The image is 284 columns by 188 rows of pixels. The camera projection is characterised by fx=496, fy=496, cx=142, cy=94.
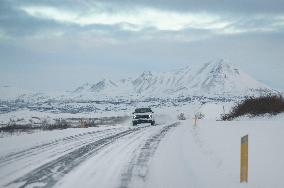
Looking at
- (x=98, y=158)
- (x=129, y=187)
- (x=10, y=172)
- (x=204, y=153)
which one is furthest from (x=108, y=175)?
(x=204, y=153)

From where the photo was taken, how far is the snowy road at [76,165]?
10227 mm

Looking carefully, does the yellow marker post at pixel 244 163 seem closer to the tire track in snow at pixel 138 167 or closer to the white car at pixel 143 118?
the tire track in snow at pixel 138 167

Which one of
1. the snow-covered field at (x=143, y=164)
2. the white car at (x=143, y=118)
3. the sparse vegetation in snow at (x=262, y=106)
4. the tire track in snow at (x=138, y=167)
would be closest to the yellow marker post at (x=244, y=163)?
the snow-covered field at (x=143, y=164)

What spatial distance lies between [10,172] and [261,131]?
11.5 metres

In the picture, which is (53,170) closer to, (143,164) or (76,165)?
(76,165)

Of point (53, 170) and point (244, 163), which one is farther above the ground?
point (244, 163)

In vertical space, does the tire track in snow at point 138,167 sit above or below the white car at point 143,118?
below

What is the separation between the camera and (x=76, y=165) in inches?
502

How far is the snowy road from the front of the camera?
33.6 feet

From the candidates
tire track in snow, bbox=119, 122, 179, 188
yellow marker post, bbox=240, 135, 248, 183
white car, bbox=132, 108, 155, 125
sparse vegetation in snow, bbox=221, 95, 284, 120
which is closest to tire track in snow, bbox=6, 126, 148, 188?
tire track in snow, bbox=119, 122, 179, 188

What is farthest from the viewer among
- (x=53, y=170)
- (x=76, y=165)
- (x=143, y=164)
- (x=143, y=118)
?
(x=143, y=118)

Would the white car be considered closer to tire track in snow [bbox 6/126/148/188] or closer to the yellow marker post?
tire track in snow [bbox 6/126/148/188]

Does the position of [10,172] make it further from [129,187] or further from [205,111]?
[205,111]

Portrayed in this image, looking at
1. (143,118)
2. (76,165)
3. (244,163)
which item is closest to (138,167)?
(76,165)
